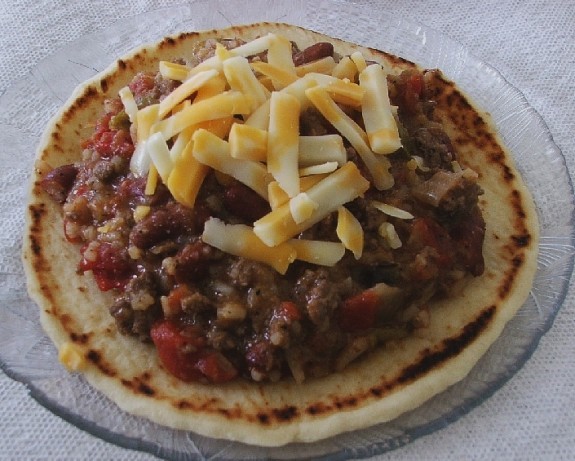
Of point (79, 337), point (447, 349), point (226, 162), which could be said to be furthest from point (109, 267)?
point (447, 349)

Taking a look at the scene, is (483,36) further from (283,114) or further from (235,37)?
(283,114)

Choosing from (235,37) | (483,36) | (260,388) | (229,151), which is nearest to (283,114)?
(229,151)

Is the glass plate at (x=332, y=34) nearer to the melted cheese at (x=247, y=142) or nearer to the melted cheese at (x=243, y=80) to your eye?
the melted cheese at (x=247, y=142)

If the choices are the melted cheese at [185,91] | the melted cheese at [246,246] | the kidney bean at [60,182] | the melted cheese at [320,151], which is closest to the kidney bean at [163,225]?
the melted cheese at [246,246]

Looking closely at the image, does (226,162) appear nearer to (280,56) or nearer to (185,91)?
(185,91)

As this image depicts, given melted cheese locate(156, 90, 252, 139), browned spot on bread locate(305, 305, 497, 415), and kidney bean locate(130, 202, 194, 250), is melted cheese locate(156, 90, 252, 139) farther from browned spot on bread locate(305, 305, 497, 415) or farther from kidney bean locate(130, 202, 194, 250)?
browned spot on bread locate(305, 305, 497, 415)
